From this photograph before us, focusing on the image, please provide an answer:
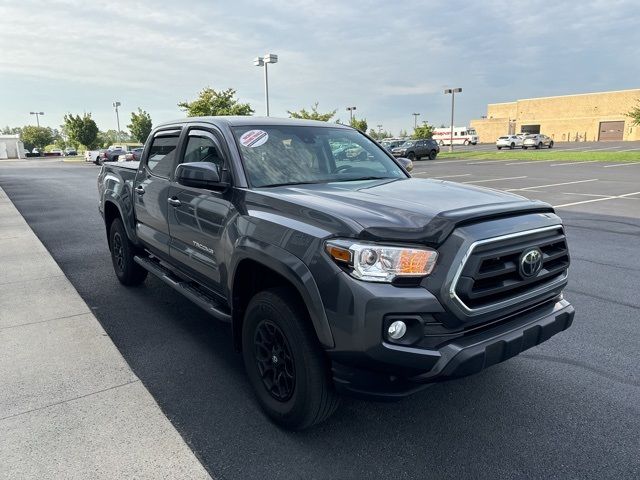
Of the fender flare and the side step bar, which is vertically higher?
the fender flare

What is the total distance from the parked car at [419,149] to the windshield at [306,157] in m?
34.2

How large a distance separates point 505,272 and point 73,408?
2759 millimetres

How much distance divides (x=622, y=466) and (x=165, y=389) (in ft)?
9.06

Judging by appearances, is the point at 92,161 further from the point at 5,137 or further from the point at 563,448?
the point at 563,448

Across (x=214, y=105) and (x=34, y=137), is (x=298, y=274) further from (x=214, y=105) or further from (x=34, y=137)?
(x=34, y=137)

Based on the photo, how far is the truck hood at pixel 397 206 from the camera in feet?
7.54

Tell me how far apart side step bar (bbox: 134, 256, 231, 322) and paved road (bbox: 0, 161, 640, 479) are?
47 centimetres

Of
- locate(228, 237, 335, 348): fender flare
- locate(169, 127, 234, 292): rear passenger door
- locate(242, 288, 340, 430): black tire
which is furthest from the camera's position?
locate(169, 127, 234, 292): rear passenger door

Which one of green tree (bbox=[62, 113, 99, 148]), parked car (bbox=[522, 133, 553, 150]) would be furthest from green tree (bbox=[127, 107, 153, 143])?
parked car (bbox=[522, 133, 553, 150])

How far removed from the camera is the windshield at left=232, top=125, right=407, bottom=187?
132 inches

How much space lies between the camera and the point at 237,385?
10.9ft

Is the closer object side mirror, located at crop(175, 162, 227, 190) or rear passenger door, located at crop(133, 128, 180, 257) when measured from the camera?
side mirror, located at crop(175, 162, 227, 190)

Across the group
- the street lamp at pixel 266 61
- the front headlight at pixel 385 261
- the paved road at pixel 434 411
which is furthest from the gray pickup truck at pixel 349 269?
the street lamp at pixel 266 61

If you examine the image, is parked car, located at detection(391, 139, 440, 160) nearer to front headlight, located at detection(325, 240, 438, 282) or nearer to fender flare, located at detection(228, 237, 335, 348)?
fender flare, located at detection(228, 237, 335, 348)
